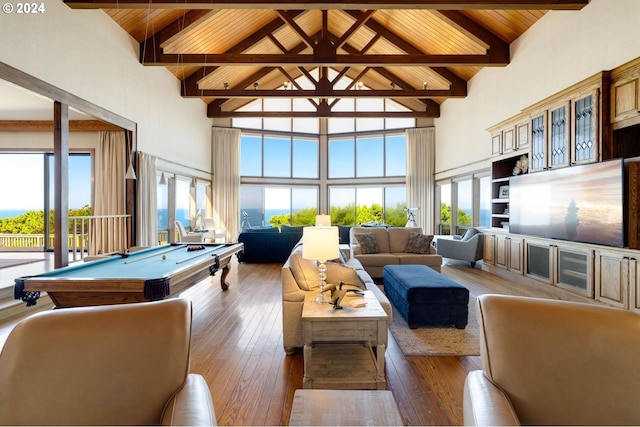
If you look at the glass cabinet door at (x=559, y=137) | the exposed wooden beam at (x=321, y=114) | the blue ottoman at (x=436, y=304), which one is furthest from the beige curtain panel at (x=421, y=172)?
the blue ottoman at (x=436, y=304)

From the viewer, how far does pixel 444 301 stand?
133 inches

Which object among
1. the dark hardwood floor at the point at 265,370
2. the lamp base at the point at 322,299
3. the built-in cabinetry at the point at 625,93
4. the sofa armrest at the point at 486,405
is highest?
the built-in cabinetry at the point at 625,93

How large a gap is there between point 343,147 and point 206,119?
4.70m

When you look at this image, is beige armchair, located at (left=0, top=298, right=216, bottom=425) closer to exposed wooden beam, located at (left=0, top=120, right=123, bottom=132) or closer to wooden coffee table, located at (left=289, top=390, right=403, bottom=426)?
wooden coffee table, located at (left=289, top=390, right=403, bottom=426)

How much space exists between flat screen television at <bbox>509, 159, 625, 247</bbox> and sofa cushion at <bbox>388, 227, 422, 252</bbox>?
179cm

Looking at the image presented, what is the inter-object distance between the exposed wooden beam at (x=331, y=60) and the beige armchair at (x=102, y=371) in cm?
596

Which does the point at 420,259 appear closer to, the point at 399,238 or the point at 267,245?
the point at 399,238

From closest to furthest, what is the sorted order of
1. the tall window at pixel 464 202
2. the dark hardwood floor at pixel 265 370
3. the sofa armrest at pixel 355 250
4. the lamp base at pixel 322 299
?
the dark hardwood floor at pixel 265 370 < the lamp base at pixel 322 299 < the sofa armrest at pixel 355 250 < the tall window at pixel 464 202

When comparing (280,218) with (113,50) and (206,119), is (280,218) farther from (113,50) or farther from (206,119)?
(113,50)

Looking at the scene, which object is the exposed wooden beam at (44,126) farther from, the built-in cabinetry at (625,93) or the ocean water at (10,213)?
the built-in cabinetry at (625,93)

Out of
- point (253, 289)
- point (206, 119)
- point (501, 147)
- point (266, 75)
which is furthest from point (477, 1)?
point (206, 119)

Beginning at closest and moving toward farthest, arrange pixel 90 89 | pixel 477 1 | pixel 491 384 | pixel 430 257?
pixel 491 384 < pixel 477 1 < pixel 90 89 < pixel 430 257

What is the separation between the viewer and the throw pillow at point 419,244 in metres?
5.80

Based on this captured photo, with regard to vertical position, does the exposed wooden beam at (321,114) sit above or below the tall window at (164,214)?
above
